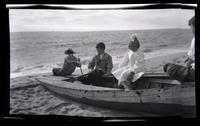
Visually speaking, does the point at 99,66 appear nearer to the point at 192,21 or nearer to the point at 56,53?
the point at 56,53

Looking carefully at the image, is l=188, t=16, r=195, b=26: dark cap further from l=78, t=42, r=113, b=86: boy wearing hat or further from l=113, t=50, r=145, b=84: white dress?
l=78, t=42, r=113, b=86: boy wearing hat

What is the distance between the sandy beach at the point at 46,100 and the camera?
184cm

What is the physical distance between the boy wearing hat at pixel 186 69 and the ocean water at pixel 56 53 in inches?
1.8

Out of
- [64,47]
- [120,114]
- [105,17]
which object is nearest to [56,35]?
[64,47]

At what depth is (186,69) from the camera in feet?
5.96

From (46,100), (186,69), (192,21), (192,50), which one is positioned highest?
(192,21)

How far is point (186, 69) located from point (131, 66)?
0.31 m

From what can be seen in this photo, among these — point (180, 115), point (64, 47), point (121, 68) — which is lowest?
point (180, 115)

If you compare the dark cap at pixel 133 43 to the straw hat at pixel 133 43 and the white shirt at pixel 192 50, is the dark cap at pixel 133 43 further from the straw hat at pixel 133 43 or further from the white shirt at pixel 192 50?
the white shirt at pixel 192 50

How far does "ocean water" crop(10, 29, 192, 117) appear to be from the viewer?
185 centimetres

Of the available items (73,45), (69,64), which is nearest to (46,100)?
(69,64)

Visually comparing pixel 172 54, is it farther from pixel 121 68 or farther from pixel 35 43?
pixel 35 43

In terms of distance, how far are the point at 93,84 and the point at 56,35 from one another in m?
0.36

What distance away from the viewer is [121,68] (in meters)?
1.84
